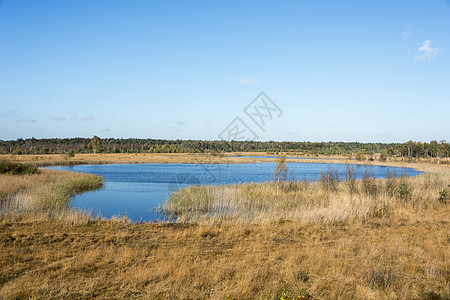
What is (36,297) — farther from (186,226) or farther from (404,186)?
(404,186)

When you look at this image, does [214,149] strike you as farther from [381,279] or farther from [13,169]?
[381,279]

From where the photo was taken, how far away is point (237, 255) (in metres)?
7.64

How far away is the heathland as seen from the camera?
549 cm

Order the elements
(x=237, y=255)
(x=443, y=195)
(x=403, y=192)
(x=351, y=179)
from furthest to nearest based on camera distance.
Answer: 1. (x=351, y=179)
2. (x=403, y=192)
3. (x=443, y=195)
4. (x=237, y=255)

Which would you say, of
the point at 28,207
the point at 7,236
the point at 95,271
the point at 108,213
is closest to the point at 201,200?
the point at 108,213

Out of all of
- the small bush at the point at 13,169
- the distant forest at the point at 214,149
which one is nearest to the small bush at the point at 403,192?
the small bush at the point at 13,169

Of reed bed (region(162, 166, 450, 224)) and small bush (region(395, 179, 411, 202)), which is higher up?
small bush (region(395, 179, 411, 202))

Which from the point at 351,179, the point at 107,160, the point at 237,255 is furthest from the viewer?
the point at 107,160

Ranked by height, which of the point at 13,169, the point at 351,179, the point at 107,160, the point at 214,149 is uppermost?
the point at 214,149

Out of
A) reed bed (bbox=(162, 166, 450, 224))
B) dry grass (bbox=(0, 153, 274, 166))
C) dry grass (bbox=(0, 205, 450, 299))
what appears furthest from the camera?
dry grass (bbox=(0, 153, 274, 166))

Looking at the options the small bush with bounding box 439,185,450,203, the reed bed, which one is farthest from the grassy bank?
the small bush with bounding box 439,185,450,203

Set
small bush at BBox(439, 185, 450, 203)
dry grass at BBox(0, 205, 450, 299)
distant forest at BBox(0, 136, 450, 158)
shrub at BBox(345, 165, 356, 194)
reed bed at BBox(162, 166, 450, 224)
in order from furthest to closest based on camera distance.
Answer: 1. distant forest at BBox(0, 136, 450, 158)
2. shrub at BBox(345, 165, 356, 194)
3. small bush at BBox(439, 185, 450, 203)
4. reed bed at BBox(162, 166, 450, 224)
5. dry grass at BBox(0, 205, 450, 299)

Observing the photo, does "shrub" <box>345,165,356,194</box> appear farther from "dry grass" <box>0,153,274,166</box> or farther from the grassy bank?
"dry grass" <box>0,153,274,166</box>

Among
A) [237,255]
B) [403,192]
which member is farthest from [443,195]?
[237,255]
